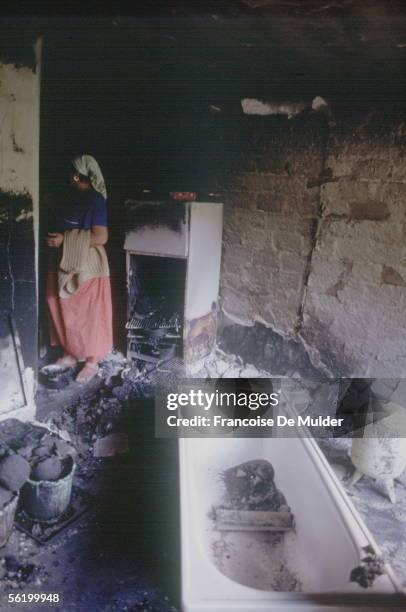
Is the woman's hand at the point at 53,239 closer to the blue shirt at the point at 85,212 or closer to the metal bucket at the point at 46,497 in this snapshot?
the blue shirt at the point at 85,212

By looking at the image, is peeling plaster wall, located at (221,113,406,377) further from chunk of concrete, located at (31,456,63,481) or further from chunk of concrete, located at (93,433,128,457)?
chunk of concrete, located at (31,456,63,481)

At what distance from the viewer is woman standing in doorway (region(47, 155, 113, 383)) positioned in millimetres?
1791

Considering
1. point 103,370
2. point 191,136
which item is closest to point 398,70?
point 191,136

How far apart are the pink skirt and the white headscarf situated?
0.46 m

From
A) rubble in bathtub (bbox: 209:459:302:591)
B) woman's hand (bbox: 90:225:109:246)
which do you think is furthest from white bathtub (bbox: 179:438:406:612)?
woman's hand (bbox: 90:225:109:246)

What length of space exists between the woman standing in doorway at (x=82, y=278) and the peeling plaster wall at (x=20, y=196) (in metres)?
0.19

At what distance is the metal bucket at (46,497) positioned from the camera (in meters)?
1.44

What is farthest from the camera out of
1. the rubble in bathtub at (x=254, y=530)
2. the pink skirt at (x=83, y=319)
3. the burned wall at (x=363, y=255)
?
the pink skirt at (x=83, y=319)

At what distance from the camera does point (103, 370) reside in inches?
81.6

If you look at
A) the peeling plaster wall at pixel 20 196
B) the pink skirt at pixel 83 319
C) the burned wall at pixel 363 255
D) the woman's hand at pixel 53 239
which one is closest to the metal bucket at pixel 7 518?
the peeling plaster wall at pixel 20 196

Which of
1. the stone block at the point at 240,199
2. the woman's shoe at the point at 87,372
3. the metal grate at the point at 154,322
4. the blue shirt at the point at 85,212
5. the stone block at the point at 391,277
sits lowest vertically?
the woman's shoe at the point at 87,372

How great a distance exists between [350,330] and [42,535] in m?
1.59

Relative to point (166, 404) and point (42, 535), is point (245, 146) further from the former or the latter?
point (42, 535)

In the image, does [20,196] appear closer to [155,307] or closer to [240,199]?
[155,307]
